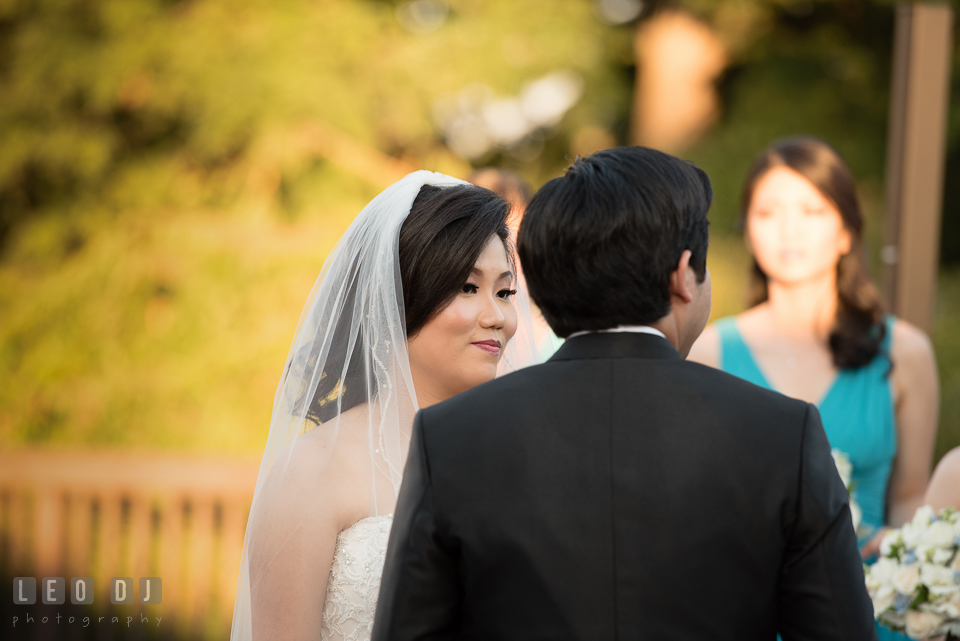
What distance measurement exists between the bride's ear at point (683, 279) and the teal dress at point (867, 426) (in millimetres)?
2321

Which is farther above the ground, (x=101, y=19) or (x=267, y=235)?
(x=101, y=19)

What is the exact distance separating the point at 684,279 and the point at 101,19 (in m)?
6.62

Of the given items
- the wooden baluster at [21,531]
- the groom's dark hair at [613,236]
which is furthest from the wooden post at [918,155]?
the wooden baluster at [21,531]

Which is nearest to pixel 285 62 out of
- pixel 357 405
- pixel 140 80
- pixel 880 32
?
pixel 140 80

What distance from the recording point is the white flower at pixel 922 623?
216 cm

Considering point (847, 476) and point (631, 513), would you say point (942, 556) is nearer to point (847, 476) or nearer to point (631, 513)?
point (847, 476)

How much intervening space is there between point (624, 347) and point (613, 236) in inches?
7.8

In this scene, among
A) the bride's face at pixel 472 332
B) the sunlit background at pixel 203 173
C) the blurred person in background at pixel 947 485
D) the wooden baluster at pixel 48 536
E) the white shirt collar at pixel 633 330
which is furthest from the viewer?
the sunlit background at pixel 203 173

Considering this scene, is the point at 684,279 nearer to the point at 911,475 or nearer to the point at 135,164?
the point at 911,475

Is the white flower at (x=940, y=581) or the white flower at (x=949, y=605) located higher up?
the white flower at (x=940, y=581)

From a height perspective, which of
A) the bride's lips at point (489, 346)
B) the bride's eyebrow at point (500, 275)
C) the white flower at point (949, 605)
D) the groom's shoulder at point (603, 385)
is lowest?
the white flower at point (949, 605)

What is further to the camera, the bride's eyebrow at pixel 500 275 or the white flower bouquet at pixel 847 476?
the white flower bouquet at pixel 847 476

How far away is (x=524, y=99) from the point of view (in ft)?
24.8

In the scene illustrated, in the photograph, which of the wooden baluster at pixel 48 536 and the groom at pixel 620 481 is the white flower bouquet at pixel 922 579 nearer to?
the groom at pixel 620 481
